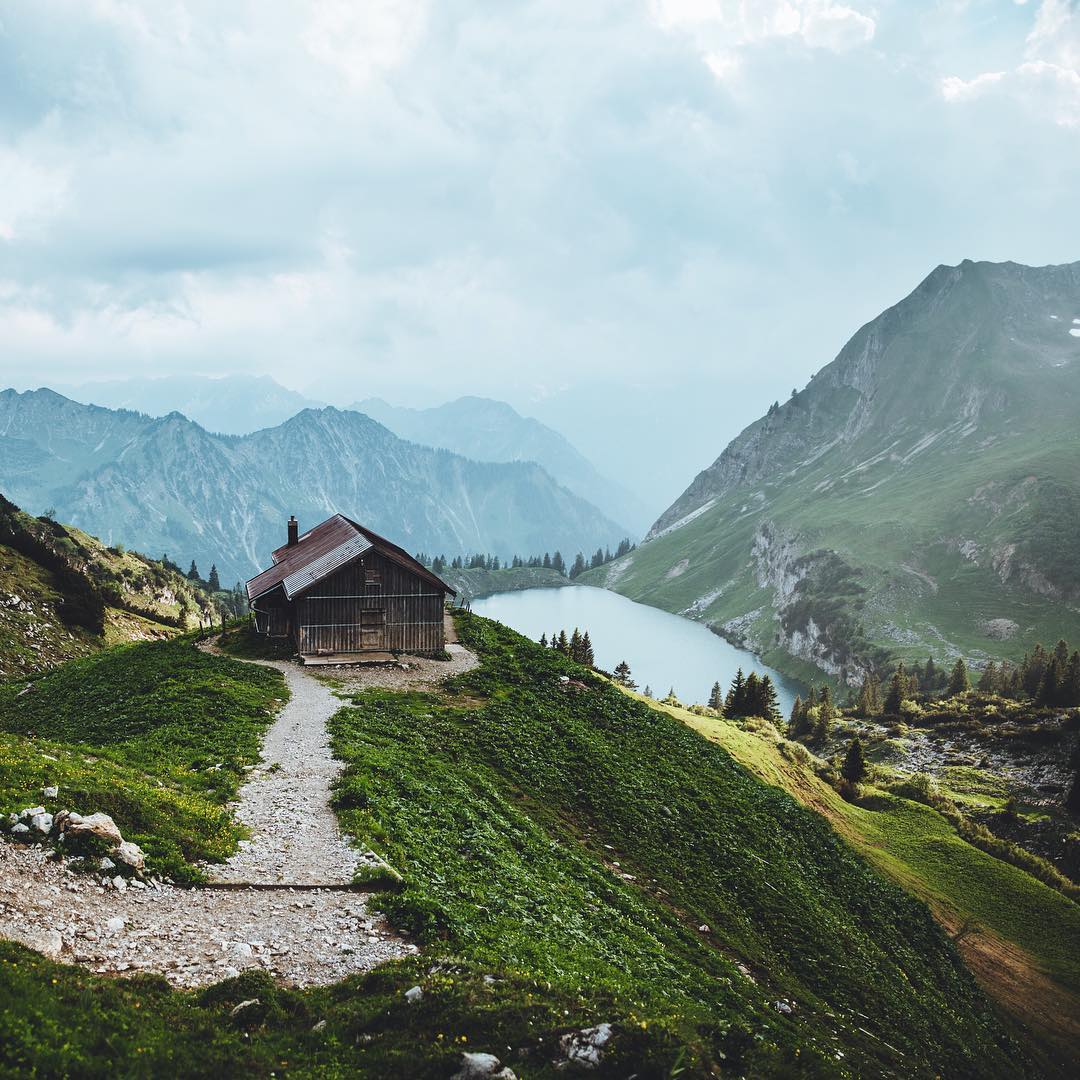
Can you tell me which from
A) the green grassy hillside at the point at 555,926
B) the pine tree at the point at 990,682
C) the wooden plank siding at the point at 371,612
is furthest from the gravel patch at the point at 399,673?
the pine tree at the point at 990,682

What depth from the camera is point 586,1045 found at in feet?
32.7

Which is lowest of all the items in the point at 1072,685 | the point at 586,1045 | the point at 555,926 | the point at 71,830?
the point at 1072,685

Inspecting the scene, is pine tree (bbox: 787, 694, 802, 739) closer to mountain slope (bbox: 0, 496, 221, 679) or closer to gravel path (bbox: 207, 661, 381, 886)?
mountain slope (bbox: 0, 496, 221, 679)

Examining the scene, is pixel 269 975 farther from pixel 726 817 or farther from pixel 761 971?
pixel 726 817

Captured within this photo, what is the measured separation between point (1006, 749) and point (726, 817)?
77519 mm

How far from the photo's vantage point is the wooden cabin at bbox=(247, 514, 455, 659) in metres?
41.4

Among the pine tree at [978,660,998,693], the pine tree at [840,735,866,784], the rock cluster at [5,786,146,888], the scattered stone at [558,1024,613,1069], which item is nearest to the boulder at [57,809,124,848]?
the rock cluster at [5,786,146,888]

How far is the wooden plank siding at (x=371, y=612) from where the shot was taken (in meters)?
41.4

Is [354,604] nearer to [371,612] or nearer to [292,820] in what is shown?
[371,612]

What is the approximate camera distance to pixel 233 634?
44.7 meters

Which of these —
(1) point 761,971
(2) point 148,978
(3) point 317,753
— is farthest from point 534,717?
(2) point 148,978

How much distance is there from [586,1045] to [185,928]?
8.10 m

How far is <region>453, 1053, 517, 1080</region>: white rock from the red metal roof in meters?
32.4

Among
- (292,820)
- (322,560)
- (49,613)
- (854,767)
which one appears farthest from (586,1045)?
(49,613)
